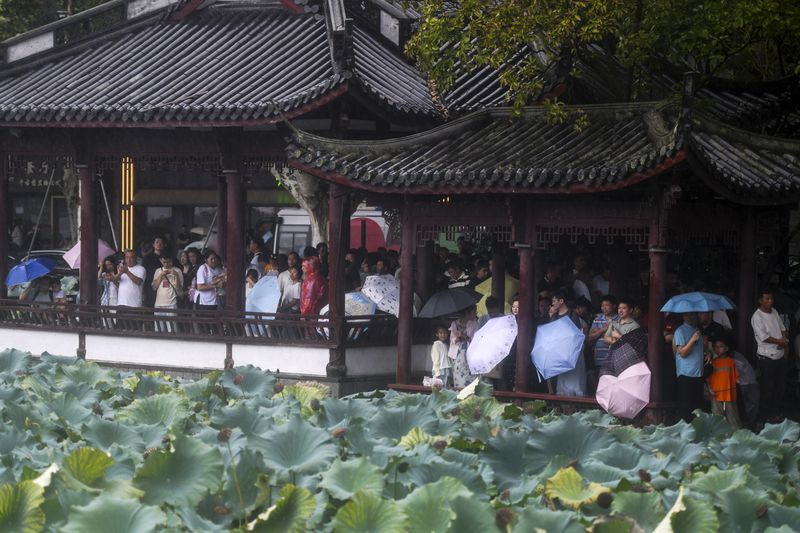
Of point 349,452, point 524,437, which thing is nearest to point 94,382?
point 349,452

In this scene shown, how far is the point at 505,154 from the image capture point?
15.5 m

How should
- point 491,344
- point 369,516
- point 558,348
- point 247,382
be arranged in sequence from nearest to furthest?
point 369,516 → point 247,382 → point 558,348 → point 491,344

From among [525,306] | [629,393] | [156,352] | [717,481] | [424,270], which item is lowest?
[156,352]

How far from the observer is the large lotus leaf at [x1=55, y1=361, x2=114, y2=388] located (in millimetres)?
9508

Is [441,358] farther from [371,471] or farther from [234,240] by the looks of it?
[371,471]

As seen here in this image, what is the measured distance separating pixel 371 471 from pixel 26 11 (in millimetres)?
24628

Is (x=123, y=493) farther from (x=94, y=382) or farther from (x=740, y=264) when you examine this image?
(x=740, y=264)

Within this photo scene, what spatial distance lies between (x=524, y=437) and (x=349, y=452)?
84 centimetres

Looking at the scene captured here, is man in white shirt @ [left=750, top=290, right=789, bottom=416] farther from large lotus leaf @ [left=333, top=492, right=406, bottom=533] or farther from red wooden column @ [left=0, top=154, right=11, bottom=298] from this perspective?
red wooden column @ [left=0, top=154, right=11, bottom=298]

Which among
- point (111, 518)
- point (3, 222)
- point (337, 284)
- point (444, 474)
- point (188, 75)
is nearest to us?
point (111, 518)

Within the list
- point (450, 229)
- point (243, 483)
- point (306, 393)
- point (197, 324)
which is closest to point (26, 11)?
point (197, 324)

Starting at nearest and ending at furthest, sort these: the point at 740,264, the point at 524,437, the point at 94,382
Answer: the point at 524,437, the point at 94,382, the point at 740,264

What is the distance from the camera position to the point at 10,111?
61.2 feet

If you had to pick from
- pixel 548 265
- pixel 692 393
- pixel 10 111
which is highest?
pixel 10 111
